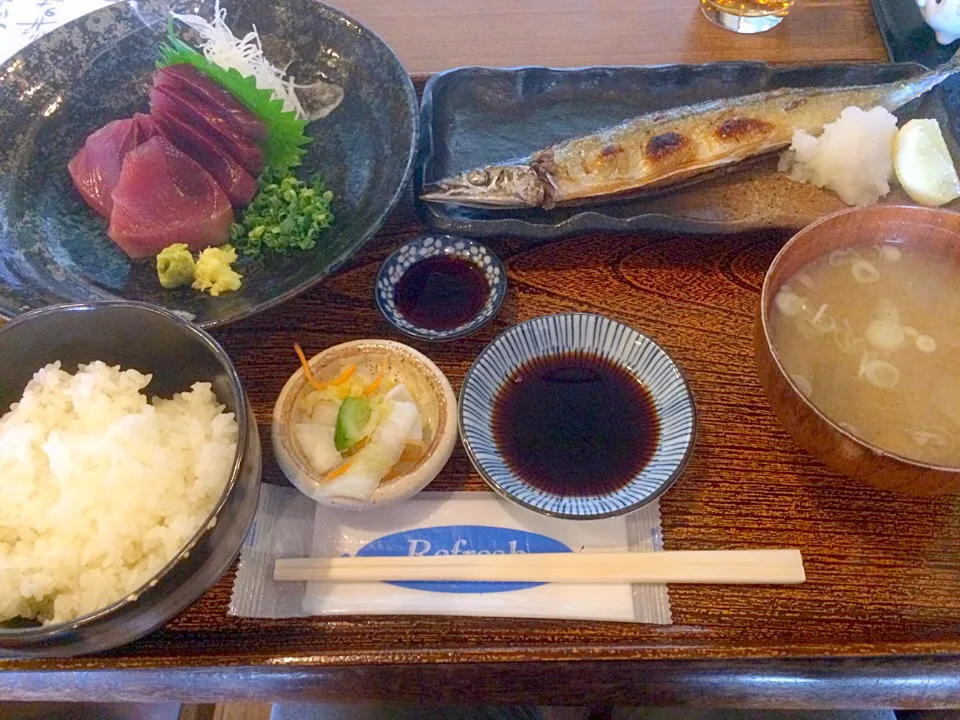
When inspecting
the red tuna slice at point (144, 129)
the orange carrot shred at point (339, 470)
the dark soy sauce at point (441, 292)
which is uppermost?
the red tuna slice at point (144, 129)

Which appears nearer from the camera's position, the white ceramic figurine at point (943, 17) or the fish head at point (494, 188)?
the fish head at point (494, 188)

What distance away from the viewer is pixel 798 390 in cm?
105

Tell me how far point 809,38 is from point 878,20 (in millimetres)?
198

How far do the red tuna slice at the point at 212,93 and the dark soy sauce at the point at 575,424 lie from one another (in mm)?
872

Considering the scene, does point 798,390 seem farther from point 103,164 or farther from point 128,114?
point 128,114

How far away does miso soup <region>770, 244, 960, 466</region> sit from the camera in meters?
1.09

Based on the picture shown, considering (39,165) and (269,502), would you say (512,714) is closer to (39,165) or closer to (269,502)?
(269,502)

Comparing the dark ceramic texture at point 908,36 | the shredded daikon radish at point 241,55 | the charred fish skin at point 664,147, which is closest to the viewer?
the charred fish skin at point 664,147

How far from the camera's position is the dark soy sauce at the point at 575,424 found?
1214 millimetres

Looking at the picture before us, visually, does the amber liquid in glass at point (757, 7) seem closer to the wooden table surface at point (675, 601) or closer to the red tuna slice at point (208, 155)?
the wooden table surface at point (675, 601)

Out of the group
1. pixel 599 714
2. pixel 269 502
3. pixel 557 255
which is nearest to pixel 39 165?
pixel 269 502

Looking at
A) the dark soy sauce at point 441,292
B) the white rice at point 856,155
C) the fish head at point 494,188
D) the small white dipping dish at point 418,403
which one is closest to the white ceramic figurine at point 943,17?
the white rice at point 856,155

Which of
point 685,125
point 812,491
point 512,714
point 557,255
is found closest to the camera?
point 812,491

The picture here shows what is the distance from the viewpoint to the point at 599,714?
1.17m
